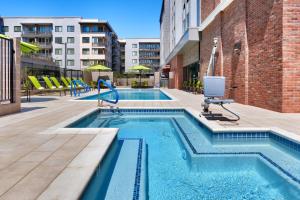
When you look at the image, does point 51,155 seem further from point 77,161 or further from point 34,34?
point 34,34

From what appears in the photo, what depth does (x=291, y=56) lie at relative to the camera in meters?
8.67

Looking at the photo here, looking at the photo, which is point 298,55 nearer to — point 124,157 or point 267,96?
point 267,96

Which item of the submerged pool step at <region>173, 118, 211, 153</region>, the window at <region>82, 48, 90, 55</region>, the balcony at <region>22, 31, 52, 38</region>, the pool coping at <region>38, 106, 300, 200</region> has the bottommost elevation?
the submerged pool step at <region>173, 118, 211, 153</region>

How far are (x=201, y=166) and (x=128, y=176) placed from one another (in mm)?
1497

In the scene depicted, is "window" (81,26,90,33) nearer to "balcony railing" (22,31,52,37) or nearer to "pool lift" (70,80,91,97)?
"balcony railing" (22,31,52,37)

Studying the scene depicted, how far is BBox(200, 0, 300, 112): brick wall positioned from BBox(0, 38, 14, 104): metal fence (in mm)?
7678

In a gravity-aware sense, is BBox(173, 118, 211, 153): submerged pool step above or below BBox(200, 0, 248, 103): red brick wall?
below

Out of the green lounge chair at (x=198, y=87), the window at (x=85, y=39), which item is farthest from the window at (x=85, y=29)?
the green lounge chair at (x=198, y=87)

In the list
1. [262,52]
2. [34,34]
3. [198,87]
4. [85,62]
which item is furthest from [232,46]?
[34,34]

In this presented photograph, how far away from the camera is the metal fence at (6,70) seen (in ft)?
29.1

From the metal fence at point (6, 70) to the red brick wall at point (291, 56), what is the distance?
29.7ft

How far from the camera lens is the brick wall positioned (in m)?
8.66

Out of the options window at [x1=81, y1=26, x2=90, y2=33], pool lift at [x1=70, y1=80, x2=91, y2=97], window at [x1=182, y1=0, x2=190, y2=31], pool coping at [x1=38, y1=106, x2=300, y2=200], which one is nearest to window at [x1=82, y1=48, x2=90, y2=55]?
window at [x1=81, y1=26, x2=90, y2=33]

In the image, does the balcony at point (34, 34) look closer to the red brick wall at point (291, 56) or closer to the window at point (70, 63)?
the window at point (70, 63)
